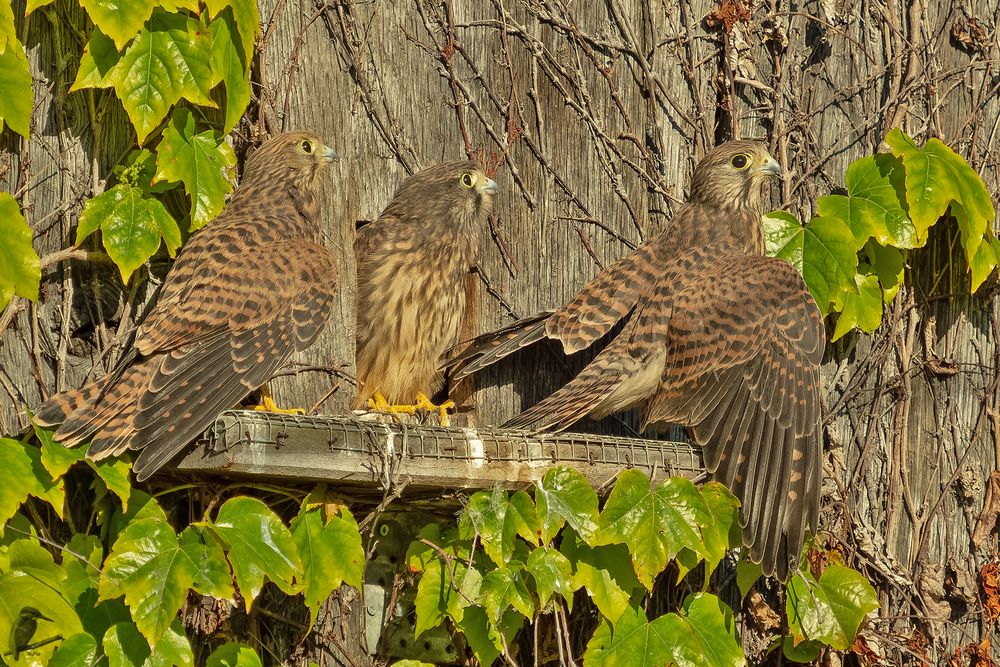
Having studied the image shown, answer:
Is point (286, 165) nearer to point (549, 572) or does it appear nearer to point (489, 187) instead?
point (489, 187)

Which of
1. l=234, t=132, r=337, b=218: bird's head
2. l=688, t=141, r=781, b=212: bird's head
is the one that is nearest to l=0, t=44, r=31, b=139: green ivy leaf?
l=234, t=132, r=337, b=218: bird's head

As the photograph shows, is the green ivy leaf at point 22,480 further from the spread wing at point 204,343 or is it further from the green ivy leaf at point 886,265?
the green ivy leaf at point 886,265

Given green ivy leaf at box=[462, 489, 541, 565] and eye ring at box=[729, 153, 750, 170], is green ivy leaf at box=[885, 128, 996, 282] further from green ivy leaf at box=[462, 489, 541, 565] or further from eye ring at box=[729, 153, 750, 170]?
green ivy leaf at box=[462, 489, 541, 565]

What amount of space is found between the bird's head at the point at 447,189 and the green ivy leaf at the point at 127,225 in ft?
3.04

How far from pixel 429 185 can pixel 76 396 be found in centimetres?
153

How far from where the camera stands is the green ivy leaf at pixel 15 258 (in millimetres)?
3879

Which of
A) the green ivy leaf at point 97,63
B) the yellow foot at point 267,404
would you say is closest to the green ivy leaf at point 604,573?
the yellow foot at point 267,404

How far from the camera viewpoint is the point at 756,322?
4.45m

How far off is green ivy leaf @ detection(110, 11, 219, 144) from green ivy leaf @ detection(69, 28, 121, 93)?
0.08 ft

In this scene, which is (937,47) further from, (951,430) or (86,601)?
(86,601)

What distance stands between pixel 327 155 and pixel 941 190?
224 centimetres

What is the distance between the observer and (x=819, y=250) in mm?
4871

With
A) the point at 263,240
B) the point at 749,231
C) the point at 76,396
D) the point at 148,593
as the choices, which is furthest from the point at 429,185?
the point at 148,593

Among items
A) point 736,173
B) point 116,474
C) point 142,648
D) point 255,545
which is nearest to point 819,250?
point 736,173
